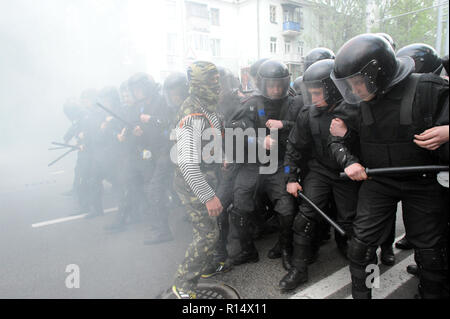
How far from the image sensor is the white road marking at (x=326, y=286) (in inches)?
90.6

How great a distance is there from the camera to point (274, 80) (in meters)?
2.77

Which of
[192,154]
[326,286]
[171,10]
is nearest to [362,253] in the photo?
[326,286]

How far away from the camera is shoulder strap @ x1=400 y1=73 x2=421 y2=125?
1774 millimetres

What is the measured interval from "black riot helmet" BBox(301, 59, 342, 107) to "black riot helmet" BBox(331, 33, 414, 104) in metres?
0.42

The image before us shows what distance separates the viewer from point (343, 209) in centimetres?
243

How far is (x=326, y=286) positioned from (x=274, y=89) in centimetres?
183

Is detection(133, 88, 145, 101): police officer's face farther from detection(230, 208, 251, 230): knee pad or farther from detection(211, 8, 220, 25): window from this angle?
detection(211, 8, 220, 25): window

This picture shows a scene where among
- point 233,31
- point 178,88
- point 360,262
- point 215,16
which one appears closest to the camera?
point 360,262

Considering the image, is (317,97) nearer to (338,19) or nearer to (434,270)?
(434,270)

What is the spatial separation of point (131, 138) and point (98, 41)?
5.26 m

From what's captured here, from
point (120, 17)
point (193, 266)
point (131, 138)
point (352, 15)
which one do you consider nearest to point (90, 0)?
point (120, 17)

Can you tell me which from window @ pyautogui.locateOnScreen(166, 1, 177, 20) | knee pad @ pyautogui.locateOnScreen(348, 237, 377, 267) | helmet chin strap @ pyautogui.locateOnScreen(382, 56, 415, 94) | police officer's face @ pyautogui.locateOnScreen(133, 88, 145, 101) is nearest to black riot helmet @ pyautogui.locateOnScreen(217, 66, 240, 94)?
police officer's face @ pyautogui.locateOnScreen(133, 88, 145, 101)

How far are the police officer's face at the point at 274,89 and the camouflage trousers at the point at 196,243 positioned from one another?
1.22m

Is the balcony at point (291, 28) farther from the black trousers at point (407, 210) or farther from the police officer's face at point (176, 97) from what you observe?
the black trousers at point (407, 210)
